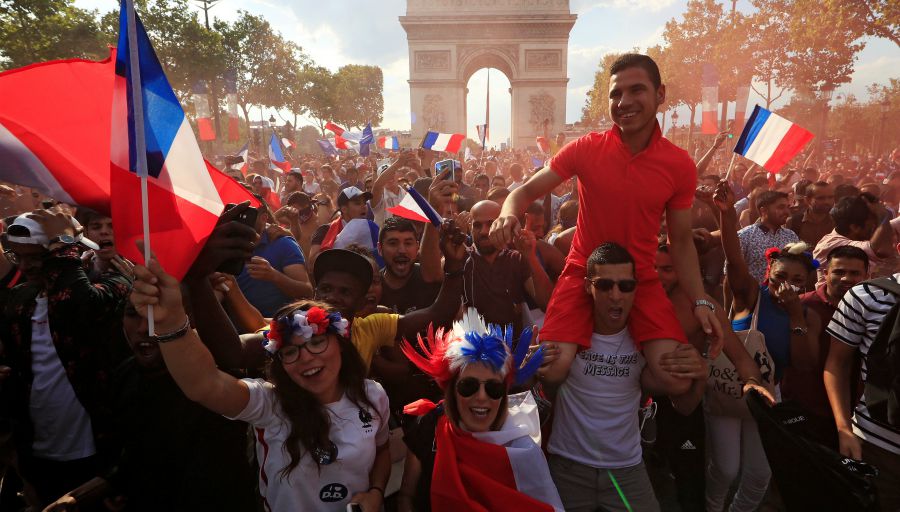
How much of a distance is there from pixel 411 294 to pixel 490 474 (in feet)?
6.47

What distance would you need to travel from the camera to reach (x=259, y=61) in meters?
40.3

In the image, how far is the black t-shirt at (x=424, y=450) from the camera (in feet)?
7.25

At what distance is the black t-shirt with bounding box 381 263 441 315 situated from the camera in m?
3.86

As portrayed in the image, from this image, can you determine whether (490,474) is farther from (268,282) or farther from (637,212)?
(268,282)

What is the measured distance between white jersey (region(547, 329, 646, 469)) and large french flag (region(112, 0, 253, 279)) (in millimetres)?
1903

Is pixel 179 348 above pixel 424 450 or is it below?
above

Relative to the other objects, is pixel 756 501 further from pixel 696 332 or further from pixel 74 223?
pixel 74 223

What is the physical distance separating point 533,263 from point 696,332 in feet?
3.43

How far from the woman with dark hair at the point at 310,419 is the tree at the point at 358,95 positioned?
2252 inches

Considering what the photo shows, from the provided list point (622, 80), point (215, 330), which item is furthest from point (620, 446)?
point (215, 330)

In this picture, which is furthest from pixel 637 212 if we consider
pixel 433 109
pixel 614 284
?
pixel 433 109

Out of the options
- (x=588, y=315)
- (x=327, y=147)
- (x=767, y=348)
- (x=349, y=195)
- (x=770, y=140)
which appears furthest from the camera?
(x=327, y=147)

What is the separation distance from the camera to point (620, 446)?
2.52m

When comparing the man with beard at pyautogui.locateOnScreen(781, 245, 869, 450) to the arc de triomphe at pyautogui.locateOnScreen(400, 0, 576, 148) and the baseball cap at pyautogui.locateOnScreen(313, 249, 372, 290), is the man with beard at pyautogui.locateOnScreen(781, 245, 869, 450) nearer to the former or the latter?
the baseball cap at pyautogui.locateOnScreen(313, 249, 372, 290)
